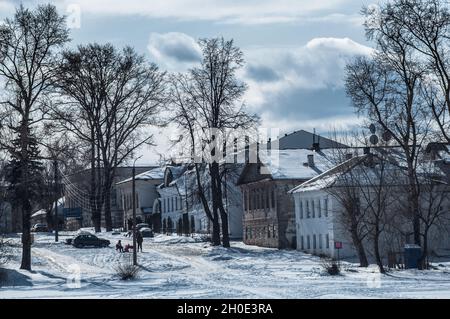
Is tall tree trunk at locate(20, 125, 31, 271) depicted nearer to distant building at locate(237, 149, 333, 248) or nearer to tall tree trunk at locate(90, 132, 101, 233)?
tall tree trunk at locate(90, 132, 101, 233)

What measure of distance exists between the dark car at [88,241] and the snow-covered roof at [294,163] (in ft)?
45.5

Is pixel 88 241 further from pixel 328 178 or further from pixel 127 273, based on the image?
pixel 127 273

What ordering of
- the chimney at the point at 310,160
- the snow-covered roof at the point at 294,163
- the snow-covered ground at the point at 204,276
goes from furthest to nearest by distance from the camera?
1. the chimney at the point at 310,160
2. the snow-covered roof at the point at 294,163
3. the snow-covered ground at the point at 204,276

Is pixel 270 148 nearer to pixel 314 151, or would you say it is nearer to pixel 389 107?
pixel 314 151

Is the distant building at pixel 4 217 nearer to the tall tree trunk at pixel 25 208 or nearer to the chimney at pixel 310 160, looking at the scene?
the tall tree trunk at pixel 25 208

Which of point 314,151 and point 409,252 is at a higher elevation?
point 314,151

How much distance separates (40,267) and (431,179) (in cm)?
2361

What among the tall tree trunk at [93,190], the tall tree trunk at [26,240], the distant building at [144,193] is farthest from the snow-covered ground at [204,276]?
the distant building at [144,193]

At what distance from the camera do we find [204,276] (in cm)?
4497

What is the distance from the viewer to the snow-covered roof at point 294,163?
238 ft

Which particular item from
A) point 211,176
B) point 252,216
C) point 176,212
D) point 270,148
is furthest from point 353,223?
point 176,212

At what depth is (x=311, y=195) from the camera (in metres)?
66.1

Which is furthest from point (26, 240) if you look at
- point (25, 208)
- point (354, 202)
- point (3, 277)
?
point (354, 202)

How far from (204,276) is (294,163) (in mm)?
31243
